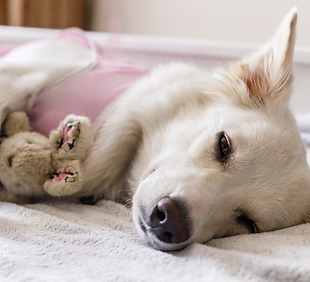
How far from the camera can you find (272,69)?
1.35 meters

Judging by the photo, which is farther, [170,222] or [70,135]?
[70,135]

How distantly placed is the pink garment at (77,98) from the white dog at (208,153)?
0.07m

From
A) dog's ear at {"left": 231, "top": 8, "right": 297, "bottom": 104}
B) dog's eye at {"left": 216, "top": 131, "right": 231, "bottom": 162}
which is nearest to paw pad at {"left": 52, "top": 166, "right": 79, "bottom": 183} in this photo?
dog's eye at {"left": 216, "top": 131, "right": 231, "bottom": 162}

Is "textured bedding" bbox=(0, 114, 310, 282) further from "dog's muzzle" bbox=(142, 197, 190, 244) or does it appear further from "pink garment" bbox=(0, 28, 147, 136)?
"pink garment" bbox=(0, 28, 147, 136)

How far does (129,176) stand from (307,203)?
73 cm

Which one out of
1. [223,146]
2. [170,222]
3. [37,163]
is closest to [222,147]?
[223,146]

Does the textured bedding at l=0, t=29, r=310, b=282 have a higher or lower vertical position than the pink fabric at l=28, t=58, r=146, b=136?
lower

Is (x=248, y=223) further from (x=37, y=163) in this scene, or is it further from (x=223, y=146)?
(x=37, y=163)

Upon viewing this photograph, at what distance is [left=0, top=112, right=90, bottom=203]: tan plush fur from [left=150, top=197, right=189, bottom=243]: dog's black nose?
0.43 m

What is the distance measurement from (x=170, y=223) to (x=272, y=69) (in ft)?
2.65

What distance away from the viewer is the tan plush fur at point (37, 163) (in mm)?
1231

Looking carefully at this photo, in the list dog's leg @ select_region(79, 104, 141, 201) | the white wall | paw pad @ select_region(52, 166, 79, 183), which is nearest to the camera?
paw pad @ select_region(52, 166, 79, 183)

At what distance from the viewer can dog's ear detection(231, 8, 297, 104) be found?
128cm

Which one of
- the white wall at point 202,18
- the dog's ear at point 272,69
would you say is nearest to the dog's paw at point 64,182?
the dog's ear at point 272,69
